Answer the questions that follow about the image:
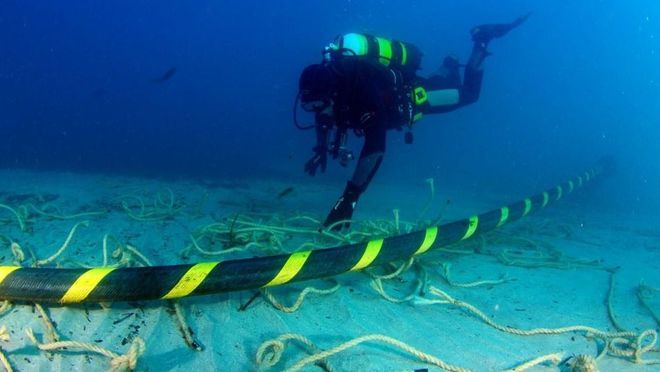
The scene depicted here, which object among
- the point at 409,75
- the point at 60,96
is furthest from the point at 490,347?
the point at 60,96

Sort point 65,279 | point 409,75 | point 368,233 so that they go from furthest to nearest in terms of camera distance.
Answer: point 409,75 < point 368,233 < point 65,279

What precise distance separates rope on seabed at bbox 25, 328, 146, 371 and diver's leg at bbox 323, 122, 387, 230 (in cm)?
260

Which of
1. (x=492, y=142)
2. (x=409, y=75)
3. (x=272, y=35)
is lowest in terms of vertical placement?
(x=492, y=142)

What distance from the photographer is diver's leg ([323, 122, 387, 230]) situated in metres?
4.16

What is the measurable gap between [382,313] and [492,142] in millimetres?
41048

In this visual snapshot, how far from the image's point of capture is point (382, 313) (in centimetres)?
232

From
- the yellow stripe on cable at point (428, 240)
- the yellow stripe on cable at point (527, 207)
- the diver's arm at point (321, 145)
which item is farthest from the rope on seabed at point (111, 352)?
the yellow stripe on cable at point (527, 207)

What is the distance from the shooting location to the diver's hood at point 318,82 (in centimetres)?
435

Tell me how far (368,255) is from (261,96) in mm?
60371

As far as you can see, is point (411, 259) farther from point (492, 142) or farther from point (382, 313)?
point (492, 142)

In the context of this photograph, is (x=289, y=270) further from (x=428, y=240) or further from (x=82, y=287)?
(x=428, y=240)

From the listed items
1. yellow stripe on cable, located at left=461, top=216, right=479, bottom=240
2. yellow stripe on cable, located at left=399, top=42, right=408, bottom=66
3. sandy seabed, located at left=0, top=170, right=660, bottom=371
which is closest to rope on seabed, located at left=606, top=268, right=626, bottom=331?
sandy seabed, located at left=0, top=170, right=660, bottom=371

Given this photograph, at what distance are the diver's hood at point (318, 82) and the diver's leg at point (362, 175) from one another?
0.67 meters

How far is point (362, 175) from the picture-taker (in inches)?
171
